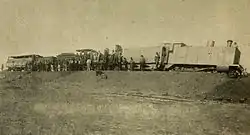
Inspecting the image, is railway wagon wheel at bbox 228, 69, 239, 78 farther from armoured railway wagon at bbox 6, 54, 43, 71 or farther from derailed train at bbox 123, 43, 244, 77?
armoured railway wagon at bbox 6, 54, 43, 71

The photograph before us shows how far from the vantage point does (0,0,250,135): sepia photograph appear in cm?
121

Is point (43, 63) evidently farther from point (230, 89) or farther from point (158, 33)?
point (230, 89)

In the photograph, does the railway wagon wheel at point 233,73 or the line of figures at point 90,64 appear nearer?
the railway wagon wheel at point 233,73

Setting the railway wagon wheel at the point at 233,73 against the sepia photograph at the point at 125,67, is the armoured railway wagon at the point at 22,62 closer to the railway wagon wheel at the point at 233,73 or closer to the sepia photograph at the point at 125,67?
the sepia photograph at the point at 125,67

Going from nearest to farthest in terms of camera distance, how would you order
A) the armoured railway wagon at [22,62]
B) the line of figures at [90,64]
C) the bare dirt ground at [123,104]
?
the bare dirt ground at [123,104]
the line of figures at [90,64]
the armoured railway wagon at [22,62]

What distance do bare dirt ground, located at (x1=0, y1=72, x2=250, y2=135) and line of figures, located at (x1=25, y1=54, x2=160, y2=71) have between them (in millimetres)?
22

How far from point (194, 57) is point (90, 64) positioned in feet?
1.22

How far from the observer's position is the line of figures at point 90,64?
1.37 metres

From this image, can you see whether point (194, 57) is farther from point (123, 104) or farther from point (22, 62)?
point (22, 62)

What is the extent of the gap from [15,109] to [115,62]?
412 millimetres

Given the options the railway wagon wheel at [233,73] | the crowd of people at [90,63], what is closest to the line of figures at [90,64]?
the crowd of people at [90,63]

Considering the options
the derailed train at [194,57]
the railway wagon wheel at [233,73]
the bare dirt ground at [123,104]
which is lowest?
the bare dirt ground at [123,104]

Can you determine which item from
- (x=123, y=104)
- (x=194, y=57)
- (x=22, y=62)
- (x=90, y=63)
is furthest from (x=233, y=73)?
(x=22, y=62)

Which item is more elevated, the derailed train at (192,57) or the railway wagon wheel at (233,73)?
the derailed train at (192,57)
